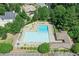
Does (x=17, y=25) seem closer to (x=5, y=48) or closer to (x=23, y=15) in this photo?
(x=23, y=15)

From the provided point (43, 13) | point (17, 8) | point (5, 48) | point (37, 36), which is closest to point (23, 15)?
point (17, 8)

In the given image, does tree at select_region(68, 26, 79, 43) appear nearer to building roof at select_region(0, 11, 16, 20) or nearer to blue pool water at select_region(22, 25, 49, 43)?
blue pool water at select_region(22, 25, 49, 43)

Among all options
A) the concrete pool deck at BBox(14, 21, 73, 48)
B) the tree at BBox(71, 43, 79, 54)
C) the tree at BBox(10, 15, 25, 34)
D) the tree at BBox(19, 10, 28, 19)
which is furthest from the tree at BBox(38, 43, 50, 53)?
the tree at BBox(19, 10, 28, 19)

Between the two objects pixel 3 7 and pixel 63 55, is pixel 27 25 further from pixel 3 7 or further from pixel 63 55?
pixel 63 55

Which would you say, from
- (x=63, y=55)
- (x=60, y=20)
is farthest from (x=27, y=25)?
(x=63, y=55)

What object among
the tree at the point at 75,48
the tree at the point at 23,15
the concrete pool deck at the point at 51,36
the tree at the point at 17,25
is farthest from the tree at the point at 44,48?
the tree at the point at 23,15

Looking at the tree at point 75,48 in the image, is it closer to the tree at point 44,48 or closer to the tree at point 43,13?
the tree at point 44,48

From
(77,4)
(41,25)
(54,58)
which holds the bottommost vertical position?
(54,58)
